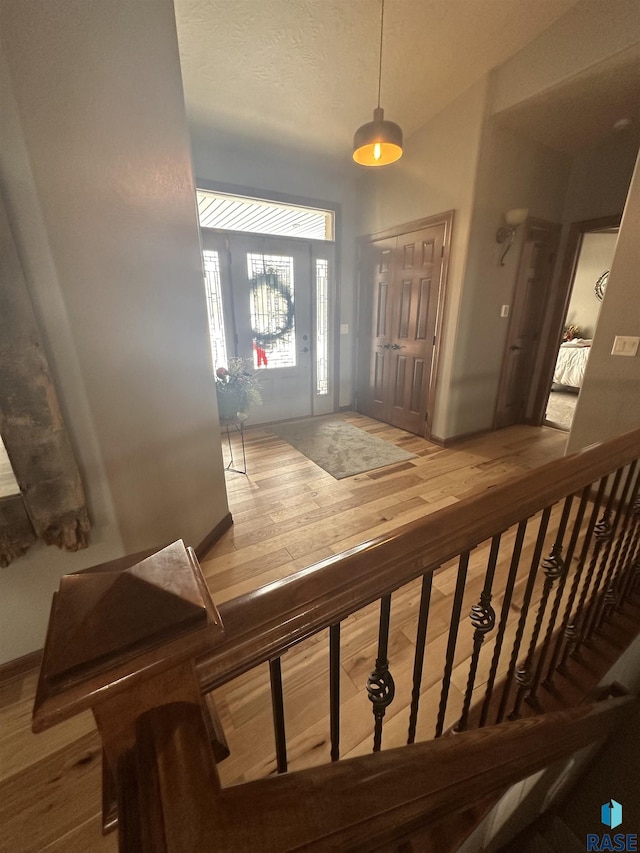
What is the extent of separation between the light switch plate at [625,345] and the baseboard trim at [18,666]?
11.1 feet

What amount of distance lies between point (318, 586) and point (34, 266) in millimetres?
1319

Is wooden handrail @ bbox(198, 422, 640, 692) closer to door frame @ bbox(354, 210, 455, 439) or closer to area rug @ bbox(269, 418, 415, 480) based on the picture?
area rug @ bbox(269, 418, 415, 480)

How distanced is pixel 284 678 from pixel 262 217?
4.05 m

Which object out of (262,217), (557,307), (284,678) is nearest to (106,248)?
(284,678)

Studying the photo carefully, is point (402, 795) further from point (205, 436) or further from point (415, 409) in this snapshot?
point (415, 409)

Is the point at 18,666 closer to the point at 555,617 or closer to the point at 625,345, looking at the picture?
the point at 555,617

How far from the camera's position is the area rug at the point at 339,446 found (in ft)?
9.76

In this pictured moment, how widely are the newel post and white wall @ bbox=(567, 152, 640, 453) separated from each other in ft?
8.58

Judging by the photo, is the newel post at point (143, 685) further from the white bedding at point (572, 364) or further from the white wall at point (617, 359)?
the white bedding at point (572, 364)

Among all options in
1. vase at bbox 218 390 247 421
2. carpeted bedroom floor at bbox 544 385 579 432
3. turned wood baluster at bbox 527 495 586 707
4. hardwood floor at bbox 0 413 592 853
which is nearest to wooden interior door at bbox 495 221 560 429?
carpeted bedroom floor at bbox 544 385 579 432

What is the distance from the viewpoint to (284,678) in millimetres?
1269

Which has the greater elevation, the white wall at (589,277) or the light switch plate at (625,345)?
the white wall at (589,277)

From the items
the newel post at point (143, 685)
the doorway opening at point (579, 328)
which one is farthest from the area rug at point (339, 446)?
the newel post at point (143, 685)

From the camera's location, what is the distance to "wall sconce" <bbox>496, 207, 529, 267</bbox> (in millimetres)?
2804
